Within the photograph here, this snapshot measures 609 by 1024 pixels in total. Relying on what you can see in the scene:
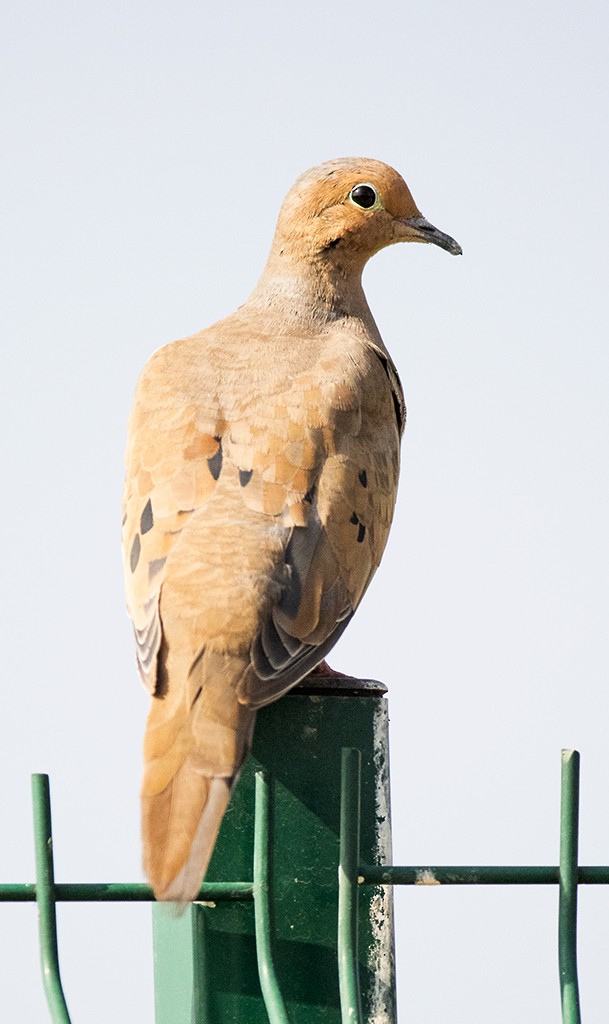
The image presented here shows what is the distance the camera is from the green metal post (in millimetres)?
2842

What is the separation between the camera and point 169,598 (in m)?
3.86

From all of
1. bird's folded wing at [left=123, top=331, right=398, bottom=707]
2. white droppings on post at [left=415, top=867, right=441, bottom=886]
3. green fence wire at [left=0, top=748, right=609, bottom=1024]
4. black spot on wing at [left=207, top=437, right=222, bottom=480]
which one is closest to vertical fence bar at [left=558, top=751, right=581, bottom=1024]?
green fence wire at [left=0, top=748, right=609, bottom=1024]

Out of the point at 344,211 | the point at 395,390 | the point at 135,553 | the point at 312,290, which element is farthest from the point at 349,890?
the point at 344,211

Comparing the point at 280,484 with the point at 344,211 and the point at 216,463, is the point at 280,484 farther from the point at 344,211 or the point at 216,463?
the point at 344,211

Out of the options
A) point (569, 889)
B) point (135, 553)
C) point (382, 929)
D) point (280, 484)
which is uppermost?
point (280, 484)

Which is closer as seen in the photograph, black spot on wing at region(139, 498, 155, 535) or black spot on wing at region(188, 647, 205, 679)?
black spot on wing at region(188, 647, 205, 679)

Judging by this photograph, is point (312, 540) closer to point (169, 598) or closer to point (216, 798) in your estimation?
point (169, 598)

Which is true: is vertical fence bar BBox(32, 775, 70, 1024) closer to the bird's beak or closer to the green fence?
the green fence

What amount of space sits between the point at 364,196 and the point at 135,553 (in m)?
2.21

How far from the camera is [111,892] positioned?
250cm

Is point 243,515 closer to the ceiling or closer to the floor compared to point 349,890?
closer to the ceiling

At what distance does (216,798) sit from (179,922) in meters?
0.23

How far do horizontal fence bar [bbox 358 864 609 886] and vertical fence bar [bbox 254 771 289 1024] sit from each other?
145mm

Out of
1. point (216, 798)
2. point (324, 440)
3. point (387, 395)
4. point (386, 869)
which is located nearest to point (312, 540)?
point (324, 440)
